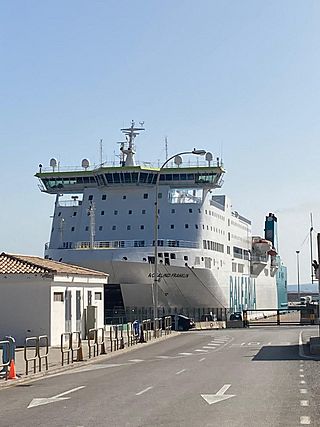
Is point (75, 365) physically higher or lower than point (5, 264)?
lower

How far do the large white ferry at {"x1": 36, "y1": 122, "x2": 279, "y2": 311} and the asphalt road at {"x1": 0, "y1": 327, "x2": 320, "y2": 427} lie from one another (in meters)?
20.7

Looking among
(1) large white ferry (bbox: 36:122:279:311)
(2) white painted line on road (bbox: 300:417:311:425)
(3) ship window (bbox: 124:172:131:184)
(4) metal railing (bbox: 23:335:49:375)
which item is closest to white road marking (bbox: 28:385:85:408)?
(2) white painted line on road (bbox: 300:417:311:425)

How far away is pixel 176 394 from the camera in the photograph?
13.9 metres

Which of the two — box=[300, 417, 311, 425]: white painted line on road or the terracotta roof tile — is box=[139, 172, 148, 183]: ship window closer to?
the terracotta roof tile

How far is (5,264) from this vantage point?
→ 30.3 metres

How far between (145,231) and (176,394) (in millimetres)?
34071

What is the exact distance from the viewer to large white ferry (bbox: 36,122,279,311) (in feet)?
147

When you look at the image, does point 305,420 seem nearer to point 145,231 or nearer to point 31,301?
point 31,301

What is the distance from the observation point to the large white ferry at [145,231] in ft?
147

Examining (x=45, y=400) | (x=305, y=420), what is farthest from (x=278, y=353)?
(x=305, y=420)

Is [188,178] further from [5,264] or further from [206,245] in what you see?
[5,264]

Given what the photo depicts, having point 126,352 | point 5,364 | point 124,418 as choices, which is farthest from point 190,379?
point 126,352

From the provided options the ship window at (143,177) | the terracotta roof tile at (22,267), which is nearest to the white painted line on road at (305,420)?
the terracotta roof tile at (22,267)

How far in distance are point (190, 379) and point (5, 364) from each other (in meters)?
4.59
